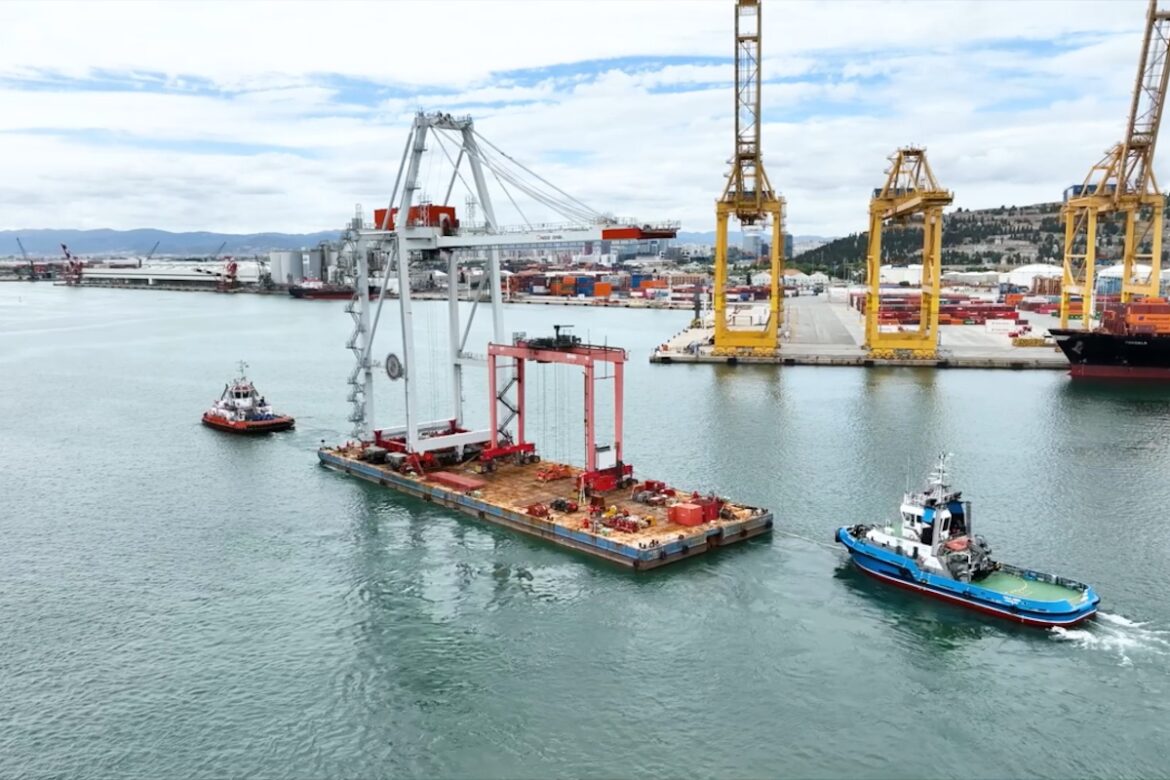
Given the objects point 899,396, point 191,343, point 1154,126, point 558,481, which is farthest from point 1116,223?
point 558,481

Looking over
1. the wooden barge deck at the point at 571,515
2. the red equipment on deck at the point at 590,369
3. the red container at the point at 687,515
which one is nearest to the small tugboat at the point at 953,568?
the wooden barge deck at the point at 571,515

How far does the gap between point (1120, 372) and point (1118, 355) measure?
1.12m

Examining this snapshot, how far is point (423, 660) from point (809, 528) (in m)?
12.6

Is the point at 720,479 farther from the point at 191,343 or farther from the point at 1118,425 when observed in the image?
the point at 191,343

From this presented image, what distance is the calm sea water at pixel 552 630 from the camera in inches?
600

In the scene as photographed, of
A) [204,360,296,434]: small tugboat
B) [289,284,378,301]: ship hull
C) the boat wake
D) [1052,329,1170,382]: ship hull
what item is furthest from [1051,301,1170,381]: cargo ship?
[289,284,378,301]: ship hull

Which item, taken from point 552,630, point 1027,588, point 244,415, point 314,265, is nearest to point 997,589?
point 1027,588

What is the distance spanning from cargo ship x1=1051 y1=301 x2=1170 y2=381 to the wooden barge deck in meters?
39.3

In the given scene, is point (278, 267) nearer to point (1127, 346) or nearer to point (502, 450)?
point (1127, 346)

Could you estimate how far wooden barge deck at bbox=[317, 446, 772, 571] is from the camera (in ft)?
75.5

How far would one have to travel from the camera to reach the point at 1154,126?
55.7 meters

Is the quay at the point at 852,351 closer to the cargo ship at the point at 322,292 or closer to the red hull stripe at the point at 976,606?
the red hull stripe at the point at 976,606

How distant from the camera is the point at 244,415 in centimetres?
4041

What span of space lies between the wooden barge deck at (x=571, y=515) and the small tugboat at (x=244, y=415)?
33.3 ft
